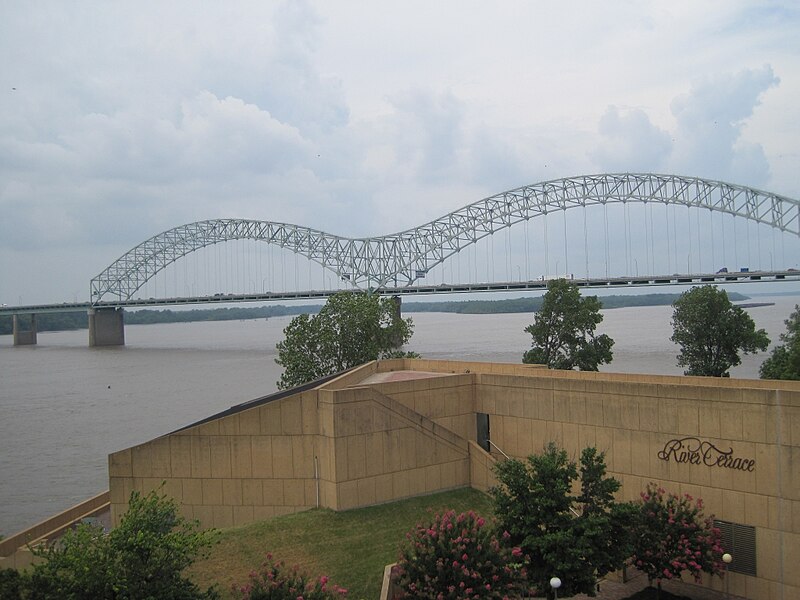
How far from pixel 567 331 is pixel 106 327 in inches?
3765

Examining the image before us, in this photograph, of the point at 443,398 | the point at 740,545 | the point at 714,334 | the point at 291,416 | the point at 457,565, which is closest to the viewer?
the point at 457,565

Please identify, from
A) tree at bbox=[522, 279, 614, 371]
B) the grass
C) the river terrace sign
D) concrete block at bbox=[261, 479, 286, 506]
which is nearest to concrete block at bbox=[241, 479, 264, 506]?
concrete block at bbox=[261, 479, 286, 506]

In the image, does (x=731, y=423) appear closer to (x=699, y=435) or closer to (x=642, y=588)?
(x=699, y=435)

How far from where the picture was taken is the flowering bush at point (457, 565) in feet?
34.7

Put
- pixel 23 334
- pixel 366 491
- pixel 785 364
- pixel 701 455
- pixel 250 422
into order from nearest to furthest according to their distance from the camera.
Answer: pixel 701 455 → pixel 366 491 → pixel 250 422 → pixel 785 364 → pixel 23 334

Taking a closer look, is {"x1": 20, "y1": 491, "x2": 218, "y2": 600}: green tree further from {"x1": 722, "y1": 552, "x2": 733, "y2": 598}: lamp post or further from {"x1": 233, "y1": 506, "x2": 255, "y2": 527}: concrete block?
{"x1": 722, "y1": 552, "x2": 733, "y2": 598}: lamp post

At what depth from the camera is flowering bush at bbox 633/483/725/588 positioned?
13.0m

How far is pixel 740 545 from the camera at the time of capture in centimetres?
1375

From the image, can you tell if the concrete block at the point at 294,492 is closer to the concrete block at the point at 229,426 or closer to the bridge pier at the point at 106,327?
the concrete block at the point at 229,426

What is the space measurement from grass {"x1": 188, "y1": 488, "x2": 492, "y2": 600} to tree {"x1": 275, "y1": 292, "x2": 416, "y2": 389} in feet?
60.2

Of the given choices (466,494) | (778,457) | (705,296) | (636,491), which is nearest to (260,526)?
(466,494)

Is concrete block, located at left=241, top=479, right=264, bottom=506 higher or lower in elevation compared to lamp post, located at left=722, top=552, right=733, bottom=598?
higher

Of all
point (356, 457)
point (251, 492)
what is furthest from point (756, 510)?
point (251, 492)

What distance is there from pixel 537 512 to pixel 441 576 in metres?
2.41
